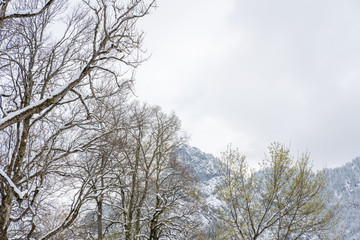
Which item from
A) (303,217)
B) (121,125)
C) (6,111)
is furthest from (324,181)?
(6,111)

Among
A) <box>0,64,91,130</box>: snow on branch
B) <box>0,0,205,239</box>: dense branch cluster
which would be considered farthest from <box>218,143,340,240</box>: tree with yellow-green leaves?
<box>0,64,91,130</box>: snow on branch

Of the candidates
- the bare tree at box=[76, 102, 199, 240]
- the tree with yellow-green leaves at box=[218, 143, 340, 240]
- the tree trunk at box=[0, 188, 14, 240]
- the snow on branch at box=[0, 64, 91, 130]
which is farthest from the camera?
the bare tree at box=[76, 102, 199, 240]

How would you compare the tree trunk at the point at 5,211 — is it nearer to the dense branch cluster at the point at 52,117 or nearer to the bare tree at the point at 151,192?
the dense branch cluster at the point at 52,117

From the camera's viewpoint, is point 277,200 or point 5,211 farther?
point 277,200

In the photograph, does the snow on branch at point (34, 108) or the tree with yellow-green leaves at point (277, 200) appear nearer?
the snow on branch at point (34, 108)

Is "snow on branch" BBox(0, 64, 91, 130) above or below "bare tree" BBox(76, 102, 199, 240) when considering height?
below

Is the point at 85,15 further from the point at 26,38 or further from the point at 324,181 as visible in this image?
the point at 324,181

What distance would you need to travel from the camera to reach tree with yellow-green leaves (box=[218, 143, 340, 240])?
9.66 m

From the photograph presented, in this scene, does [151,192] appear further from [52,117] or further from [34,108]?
[34,108]

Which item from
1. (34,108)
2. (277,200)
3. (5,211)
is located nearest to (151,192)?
(277,200)

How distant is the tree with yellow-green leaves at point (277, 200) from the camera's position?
9.66m

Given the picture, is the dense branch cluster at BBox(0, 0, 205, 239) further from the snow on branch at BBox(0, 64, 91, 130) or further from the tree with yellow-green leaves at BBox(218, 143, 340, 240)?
the tree with yellow-green leaves at BBox(218, 143, 340, 240)

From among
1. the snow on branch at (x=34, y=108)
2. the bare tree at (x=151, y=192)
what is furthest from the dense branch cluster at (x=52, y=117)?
the bare tree at (x=151, y=192)

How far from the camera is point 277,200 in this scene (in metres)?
10.1
